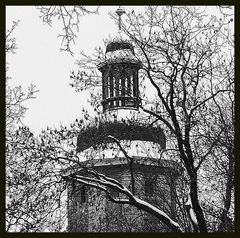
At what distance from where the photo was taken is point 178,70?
1459 cm

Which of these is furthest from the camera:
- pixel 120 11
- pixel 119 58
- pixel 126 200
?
pixel 119 58

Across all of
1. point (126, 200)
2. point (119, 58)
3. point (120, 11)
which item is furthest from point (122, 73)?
point (126, 200)

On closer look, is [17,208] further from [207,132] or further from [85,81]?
[207,132]

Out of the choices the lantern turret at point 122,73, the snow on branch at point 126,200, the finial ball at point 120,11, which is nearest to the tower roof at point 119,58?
the lantern turret at point 122,73

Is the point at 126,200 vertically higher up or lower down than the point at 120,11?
lower down

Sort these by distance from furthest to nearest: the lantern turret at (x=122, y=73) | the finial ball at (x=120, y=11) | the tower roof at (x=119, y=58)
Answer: the lantern turret at (x=122, y=73)
the tower roof at (x=119, y=58)
the finial ball at (x=120, y=11)

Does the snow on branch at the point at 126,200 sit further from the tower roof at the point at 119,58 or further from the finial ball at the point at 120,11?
the finial ball at the point at 120,11

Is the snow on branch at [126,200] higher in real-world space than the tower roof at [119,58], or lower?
lower

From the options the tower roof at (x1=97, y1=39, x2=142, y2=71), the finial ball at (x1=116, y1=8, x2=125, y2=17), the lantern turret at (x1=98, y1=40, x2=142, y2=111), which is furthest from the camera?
the lantern turret at (x1=98, y1=40, x2=142, y2=111)

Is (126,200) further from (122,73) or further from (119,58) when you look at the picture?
(119,58)

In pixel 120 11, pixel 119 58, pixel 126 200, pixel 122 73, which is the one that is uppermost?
pixel 120 11

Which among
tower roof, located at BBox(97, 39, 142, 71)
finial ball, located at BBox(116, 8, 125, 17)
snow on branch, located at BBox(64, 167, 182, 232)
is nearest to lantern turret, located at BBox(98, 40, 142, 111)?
tower roof, located at BBox(97, 39, 142, 71)

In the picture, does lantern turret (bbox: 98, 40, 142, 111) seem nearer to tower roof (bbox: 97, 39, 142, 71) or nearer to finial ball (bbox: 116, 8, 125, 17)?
tower roof (bbox: 97, 39, 142, 71)

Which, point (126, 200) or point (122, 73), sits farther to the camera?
point (122, 73)
